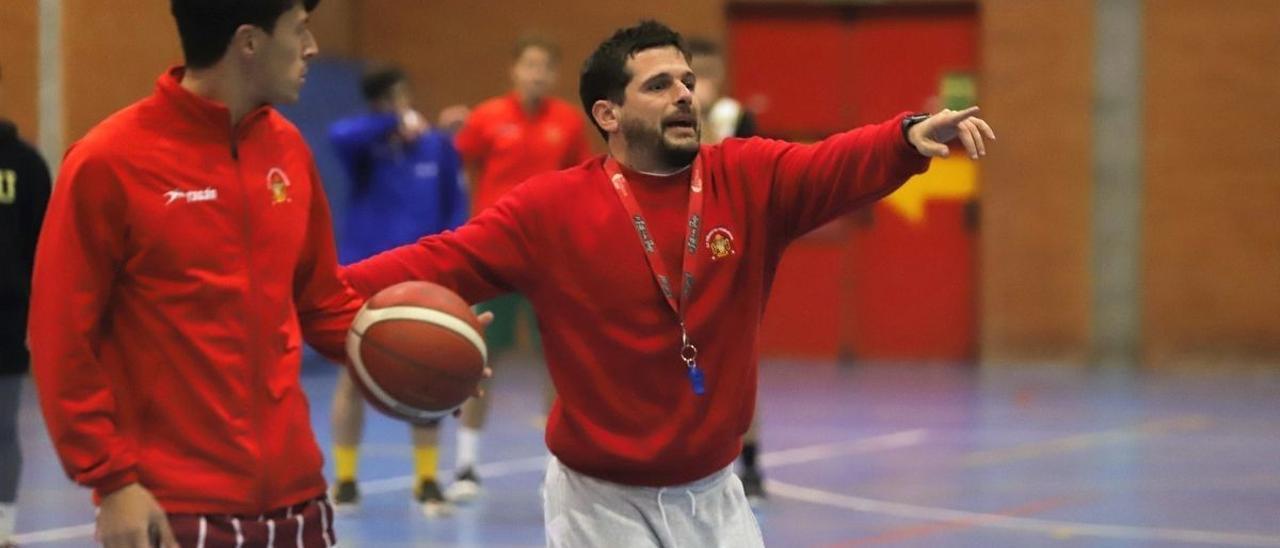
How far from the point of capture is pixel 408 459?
1020cm

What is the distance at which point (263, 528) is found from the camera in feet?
11.7

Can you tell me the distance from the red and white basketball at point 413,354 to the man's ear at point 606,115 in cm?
78

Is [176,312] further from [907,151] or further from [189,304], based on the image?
[907,151]

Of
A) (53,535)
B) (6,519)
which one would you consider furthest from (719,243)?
(53,535)

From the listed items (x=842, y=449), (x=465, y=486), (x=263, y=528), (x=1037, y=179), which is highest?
(x=263, y=528)

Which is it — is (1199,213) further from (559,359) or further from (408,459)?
(559,359)

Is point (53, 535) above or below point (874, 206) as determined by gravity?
above

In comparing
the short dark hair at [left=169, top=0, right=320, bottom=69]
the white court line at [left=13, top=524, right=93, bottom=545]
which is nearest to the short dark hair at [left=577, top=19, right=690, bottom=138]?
the short dark hair at [left=169, top=0, right=320, bottom=69]

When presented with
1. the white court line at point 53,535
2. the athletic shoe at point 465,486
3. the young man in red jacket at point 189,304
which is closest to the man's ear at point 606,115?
the young man in red jacket at point 189,304

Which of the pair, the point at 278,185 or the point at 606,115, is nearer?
the point at 278,185

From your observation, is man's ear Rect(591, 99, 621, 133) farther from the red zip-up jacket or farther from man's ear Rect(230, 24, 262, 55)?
man's ear Rect(230, 24, 262, 55)

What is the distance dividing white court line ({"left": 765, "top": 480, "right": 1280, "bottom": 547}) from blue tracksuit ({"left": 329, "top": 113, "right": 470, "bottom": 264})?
85.5 inches

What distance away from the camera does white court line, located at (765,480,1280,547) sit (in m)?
7.84

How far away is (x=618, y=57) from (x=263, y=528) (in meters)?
1.55
